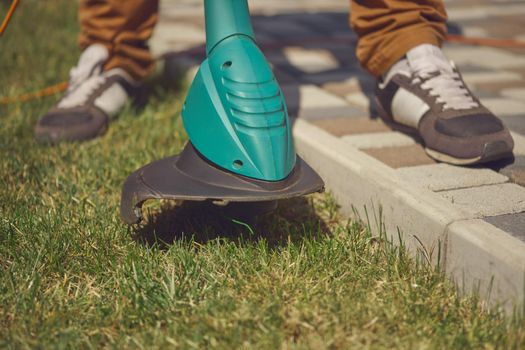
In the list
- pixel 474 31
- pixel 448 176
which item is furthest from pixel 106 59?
pixel 474 31

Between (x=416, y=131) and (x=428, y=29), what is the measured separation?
0.33 m

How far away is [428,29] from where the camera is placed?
2256 mm

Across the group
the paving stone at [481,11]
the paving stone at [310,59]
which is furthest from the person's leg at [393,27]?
the paving stone at [481,11]

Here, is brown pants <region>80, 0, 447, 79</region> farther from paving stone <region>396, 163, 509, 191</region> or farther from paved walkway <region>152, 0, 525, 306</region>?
paving stone <region>396, 163, 509, 191</region>

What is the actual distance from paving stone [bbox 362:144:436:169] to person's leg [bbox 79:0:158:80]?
117 cm

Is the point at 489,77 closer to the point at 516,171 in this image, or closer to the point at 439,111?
the point at 439,111

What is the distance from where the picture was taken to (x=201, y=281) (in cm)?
164

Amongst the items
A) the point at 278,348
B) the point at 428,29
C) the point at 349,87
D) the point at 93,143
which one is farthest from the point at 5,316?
the point at 349,87

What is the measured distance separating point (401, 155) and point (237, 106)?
25.4 inches

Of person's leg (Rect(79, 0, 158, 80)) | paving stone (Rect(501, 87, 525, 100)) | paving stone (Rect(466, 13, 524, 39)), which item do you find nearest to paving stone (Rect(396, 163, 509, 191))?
paving stone (Rect(501, 87, 525, 100))

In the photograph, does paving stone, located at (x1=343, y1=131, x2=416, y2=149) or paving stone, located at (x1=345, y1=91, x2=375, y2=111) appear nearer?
paving stone, located at (x1=343, y1=131, x2=416, y2=149)

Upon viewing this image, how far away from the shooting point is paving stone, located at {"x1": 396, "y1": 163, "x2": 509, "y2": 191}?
186cm

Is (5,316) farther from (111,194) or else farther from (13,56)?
(13,56)

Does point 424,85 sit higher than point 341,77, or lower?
higher
